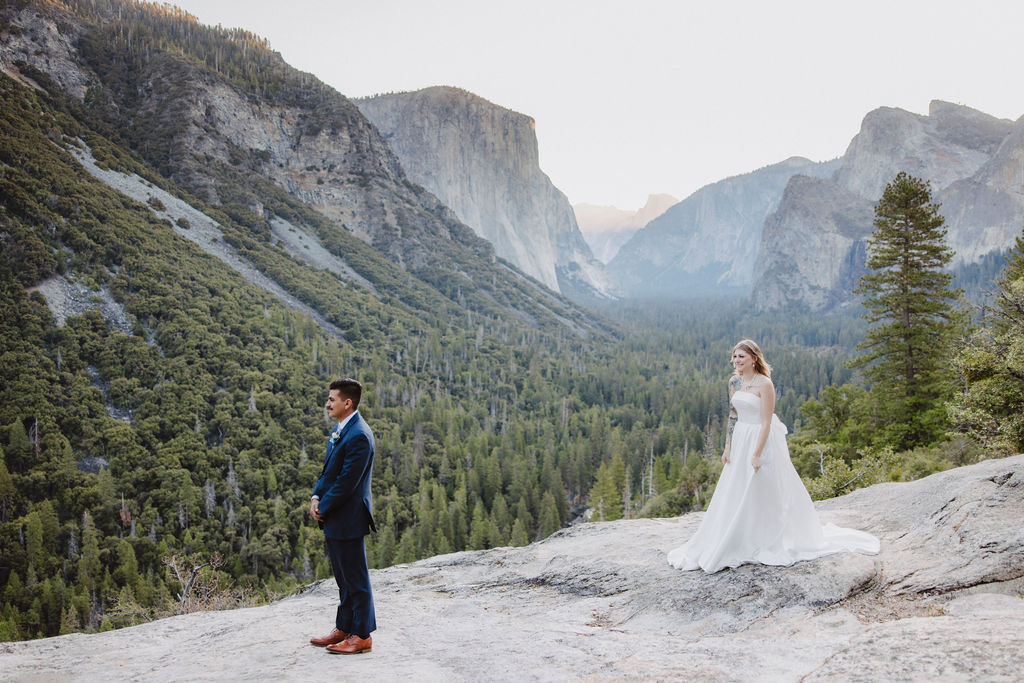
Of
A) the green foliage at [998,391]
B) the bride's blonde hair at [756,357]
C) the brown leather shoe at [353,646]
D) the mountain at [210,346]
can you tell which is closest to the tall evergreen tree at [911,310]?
the green foliage at [998,391]

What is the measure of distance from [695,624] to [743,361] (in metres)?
3.53

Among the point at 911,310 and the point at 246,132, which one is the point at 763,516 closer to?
the point at 911,310

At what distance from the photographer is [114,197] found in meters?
92.6

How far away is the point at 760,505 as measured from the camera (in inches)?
284

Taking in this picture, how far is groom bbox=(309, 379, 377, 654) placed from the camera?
591 cm

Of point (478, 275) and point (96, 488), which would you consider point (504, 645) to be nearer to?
point (96, 488)

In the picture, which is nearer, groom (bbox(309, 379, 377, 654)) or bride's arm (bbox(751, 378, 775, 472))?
groom (bbox(309, 379, 377, 654))

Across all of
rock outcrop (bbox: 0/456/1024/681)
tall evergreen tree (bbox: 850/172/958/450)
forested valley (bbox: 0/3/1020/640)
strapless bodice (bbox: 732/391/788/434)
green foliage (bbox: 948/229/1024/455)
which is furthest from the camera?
forested valley (bbox: 0/3/1020/640)

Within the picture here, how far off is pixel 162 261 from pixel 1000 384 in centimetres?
10085

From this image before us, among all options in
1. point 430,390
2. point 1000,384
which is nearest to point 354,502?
point 1000,384

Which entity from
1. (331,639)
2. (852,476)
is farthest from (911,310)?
(331,639)

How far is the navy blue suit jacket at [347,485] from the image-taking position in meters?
5.88

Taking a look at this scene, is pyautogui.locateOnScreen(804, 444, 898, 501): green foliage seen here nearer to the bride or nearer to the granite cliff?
the bride

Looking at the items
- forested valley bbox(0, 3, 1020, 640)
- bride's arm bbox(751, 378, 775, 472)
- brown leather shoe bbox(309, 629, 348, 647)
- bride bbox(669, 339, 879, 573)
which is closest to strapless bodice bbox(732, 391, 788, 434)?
bride bbox(669, 339, 879, 573)
